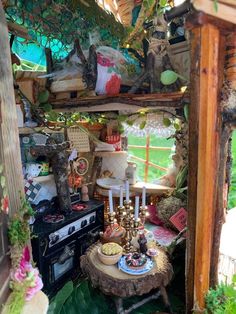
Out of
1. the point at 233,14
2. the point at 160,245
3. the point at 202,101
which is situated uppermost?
the point at 233,14

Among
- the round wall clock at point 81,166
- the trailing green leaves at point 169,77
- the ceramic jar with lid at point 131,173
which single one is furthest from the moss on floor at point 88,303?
the trailing green leaves at point 169,77

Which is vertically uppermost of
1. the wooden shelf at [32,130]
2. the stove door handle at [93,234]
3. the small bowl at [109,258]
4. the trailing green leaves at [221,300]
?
the wooden shelf at [32,130]

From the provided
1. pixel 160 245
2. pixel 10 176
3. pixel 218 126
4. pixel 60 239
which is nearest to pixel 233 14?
pixel 218 126

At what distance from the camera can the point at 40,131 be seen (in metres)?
2.63

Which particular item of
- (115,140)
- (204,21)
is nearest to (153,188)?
(115,140)

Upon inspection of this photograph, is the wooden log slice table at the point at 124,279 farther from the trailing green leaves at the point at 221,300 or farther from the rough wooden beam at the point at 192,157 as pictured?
the trailing green leaves at the point at 221,300

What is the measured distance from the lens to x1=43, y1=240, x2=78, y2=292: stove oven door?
8.24 feet

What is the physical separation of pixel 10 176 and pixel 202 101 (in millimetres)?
1211

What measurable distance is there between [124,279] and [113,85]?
173 centimetres

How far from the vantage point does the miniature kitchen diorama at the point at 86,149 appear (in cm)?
219

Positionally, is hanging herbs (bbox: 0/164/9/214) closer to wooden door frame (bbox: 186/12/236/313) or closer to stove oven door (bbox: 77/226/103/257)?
wooden door frame (bbox: 186/12/236/313)

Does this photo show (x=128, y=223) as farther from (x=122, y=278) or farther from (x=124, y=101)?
(x=124, y=101)

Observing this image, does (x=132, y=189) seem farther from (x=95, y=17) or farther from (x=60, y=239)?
(x=95, y=17)

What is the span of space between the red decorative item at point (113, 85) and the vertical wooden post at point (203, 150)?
2.95ft
